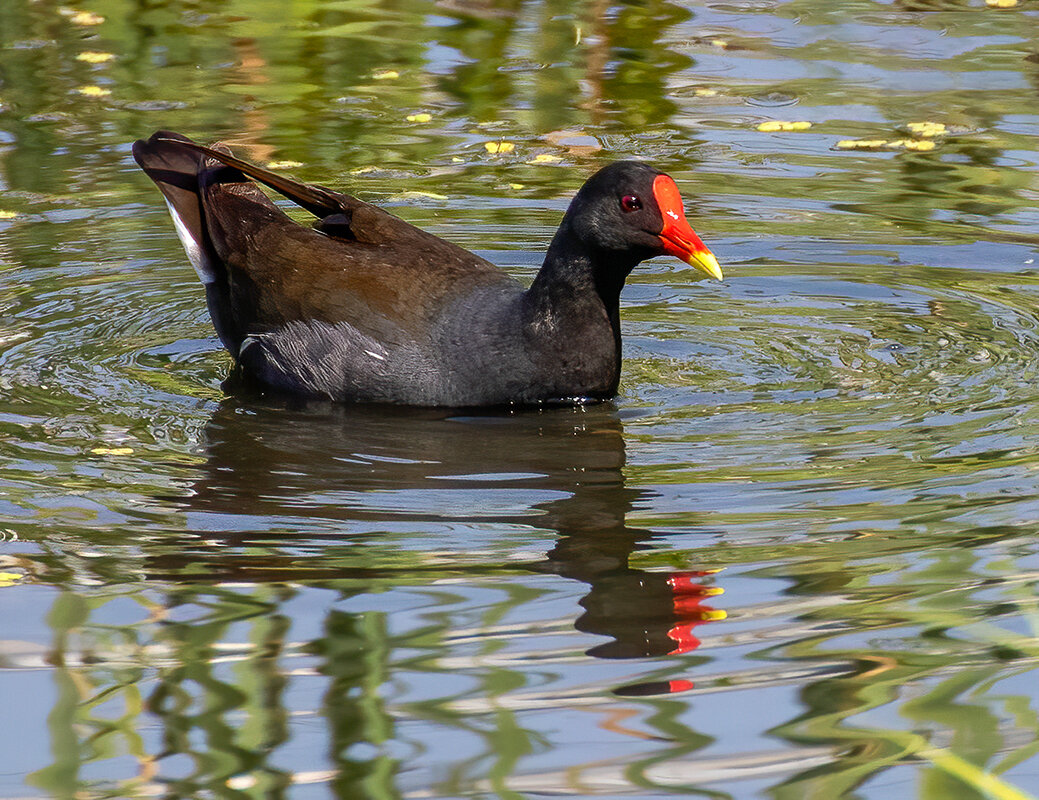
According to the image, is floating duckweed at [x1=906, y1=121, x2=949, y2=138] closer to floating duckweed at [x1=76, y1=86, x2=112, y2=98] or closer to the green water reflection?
the green water reflection

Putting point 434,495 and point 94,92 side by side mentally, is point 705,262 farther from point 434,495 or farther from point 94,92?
point 94,92

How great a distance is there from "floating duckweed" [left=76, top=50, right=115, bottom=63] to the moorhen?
3.72 meters

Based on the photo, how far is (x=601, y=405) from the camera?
5.05m

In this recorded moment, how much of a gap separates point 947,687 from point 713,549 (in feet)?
2.66

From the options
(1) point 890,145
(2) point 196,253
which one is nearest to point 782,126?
(1) point 890,145

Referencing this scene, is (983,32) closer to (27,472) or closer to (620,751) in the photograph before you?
(27,472)

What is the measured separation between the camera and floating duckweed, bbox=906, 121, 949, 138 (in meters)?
7.42

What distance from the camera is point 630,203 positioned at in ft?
16.1

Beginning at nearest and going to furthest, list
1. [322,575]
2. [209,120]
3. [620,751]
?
[620,751]
[322,575]
[209,120]

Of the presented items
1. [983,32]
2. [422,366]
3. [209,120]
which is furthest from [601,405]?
[983,32]

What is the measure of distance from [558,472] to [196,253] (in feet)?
6.28

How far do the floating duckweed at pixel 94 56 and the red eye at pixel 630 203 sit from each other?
473cm

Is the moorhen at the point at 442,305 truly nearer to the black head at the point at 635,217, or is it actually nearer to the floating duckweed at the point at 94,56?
the black head at the point at 635,217

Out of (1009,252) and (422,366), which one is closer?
(422,366)
